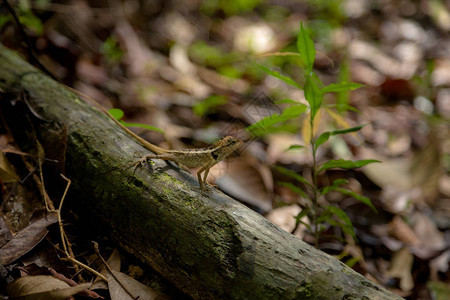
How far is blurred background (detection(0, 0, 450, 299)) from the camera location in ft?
12.6

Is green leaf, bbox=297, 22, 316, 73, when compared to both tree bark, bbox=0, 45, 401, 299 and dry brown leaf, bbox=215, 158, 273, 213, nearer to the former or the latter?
tree bark, bbox=0, 45, 401, 299

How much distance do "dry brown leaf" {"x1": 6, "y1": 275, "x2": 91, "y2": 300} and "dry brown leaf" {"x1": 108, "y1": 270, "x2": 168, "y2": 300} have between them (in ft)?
0.91

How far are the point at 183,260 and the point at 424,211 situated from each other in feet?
11.9

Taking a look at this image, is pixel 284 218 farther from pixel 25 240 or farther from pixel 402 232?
pixel 25 240

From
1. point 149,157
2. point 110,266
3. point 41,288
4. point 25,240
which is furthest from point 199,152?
point 41,288

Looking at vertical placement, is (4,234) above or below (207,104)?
below

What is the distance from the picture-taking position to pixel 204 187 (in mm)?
2596

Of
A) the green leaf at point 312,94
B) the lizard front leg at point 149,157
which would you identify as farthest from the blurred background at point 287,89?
the lizard front leg at point 149,157

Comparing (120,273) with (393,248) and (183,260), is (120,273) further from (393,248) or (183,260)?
(393,248)

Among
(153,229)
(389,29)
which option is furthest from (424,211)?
(389,29)

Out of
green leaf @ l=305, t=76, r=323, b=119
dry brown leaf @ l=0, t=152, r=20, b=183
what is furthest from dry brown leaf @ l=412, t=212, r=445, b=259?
dry brown leaf @ l=0, t=152, r=20, b=183

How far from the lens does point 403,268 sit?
3.71 m

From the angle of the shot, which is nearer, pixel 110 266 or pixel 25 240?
pixel 25 240

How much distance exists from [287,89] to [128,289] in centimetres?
507
